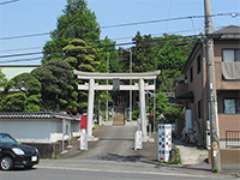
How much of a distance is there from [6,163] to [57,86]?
1954 cm

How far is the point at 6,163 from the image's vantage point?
1612cm

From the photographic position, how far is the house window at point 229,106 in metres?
24.8

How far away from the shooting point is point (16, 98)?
30.9 m

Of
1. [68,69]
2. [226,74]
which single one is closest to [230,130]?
[226,74]

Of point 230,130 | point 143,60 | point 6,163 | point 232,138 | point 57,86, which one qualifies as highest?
point 143,60

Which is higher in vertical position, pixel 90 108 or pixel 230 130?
pixel 90 108

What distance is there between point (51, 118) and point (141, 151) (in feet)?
19.8

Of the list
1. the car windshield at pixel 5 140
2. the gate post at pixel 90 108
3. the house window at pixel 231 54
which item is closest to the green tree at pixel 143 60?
the gate post at pixel 90 108

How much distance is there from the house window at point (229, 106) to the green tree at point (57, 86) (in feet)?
51.1

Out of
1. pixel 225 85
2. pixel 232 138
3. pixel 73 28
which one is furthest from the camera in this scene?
pixel 73 28

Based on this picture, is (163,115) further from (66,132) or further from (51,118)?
(51,118)

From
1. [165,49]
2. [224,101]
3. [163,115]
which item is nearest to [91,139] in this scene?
[224,101]

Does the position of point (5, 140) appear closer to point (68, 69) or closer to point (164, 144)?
point (164, 144)

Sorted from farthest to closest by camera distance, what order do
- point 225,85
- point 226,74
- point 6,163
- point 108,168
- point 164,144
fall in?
point 225,85 → point 226,74 → point 164,144 → point 108,168 → point 6,163
